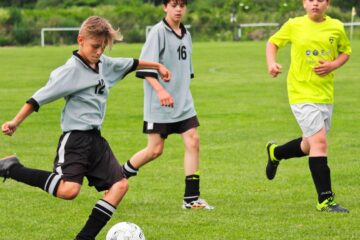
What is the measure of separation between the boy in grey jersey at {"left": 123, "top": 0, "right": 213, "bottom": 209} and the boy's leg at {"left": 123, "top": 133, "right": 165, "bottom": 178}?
0.15ft

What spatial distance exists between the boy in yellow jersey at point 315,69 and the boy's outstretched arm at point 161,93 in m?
0.98

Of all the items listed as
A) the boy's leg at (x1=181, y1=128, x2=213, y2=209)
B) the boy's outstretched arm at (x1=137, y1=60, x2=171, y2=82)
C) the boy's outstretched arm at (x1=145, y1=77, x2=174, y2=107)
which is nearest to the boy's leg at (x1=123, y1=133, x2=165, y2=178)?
the boy's leg at (x1=181, y1=128, x2=213, y2=209)

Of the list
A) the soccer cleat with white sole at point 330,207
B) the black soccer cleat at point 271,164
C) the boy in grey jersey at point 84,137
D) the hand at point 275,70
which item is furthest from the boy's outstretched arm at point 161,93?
the black soccer cleat at point 271,164

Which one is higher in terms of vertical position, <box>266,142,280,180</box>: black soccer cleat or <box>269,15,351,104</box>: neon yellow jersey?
<box>269,15,351,104</box>: neon yellow jersey

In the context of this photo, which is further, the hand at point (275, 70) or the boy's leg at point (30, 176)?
the hand at point (275, 70)

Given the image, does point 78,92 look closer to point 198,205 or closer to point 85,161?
point 85,161

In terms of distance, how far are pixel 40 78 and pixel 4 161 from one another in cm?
2018

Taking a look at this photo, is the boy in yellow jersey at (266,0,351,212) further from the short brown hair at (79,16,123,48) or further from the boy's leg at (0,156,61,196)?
the boy's leg at (0,156,61,196)

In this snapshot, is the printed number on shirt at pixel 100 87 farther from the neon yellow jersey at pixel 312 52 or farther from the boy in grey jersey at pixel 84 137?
the neon yellow jersey at pixel 312 52

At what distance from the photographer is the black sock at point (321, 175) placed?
8216mm

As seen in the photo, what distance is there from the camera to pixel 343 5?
72.1 m

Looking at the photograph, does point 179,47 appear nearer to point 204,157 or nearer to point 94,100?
point 94,100

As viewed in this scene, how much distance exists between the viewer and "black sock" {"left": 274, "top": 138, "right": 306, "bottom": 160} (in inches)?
360

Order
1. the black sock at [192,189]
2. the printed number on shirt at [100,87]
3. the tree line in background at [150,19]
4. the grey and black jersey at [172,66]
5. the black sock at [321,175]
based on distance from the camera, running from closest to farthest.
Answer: the printed number on shirt at [100,87]
the black sock at [321,175]
the black sock at [192,189]
the grey and black jersey at [172,66]
the tree line in background at [150,19]
